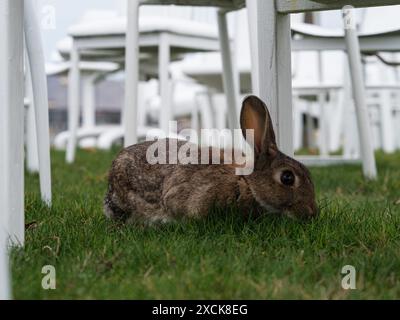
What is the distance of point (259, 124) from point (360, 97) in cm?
212

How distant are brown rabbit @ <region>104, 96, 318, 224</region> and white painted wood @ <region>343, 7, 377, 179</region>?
1.90 m

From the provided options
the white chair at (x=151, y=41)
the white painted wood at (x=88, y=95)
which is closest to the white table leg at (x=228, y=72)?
the white chair at (x=151, y=41)

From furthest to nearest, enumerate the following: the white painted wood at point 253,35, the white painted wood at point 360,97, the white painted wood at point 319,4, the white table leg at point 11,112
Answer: the white painted wood at point 360,97 → the white painted wood at point 253,35 → the white painted wood at point 319,4 → the white table leg at point 11,112

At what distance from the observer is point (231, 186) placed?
2.20 m

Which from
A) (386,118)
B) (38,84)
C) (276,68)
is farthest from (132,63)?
(386,118)

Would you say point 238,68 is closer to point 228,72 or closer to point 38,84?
point 228,72

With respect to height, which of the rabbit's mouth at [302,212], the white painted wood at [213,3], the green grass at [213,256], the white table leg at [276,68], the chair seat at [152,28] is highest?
the chair seat at [152,28]

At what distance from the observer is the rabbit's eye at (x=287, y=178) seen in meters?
2.13

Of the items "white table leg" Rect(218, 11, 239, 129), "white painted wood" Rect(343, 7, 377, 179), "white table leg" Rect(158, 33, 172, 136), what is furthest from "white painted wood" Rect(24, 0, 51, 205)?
"white painted wood" Rect(343, 7, 377, 179)

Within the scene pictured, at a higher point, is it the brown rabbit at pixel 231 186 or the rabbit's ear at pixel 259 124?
the rabbit's ear at pixel 259 124

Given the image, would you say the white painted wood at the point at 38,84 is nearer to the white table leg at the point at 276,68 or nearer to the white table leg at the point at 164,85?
the white table leg at the point at 276,68

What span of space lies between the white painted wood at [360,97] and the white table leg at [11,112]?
95.7 inches

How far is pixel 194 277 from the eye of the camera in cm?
164

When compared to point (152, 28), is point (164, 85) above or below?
below
